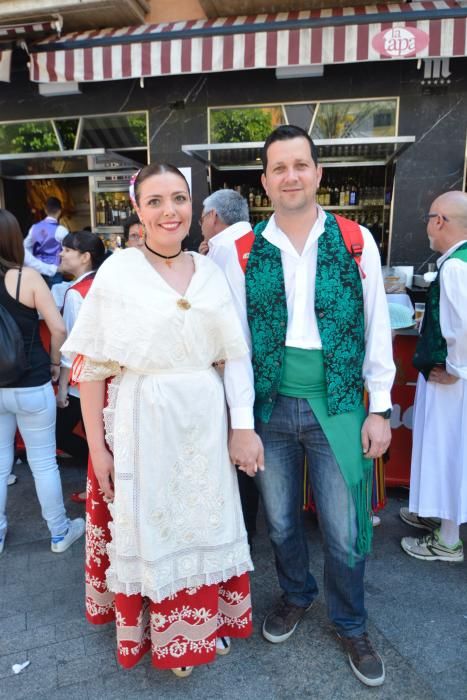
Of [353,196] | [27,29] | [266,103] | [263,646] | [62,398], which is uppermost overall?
[27,29]

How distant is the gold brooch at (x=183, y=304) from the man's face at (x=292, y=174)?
0.55 m

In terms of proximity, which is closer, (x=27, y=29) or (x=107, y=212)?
(x=27, y=29)

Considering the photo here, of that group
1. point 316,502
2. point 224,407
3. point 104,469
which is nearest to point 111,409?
point 104,469

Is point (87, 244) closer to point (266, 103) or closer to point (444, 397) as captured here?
point (444, 397)

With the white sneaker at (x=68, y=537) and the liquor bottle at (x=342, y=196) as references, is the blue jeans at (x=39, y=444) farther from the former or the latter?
the liquor bottle at (x=342, y=196)

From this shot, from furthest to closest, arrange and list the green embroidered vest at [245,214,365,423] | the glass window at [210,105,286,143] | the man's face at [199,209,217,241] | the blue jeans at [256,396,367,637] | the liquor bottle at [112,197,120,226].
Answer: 1. the liquor bottle at [112,197,120,226]
2. the glass window at [210,105,286,143]
3. the man's face at [199,209,217,241]
4. the blue jeans at [256,396,367,637]
5. the green embroidered vest at [245,214,365,423]

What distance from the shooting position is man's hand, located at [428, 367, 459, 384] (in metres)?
2.71

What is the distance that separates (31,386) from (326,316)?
1.80m

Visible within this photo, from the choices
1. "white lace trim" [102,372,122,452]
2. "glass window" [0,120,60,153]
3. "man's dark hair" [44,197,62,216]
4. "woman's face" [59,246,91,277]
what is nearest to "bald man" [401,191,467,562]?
"white lace trim" [102,372,122,452]

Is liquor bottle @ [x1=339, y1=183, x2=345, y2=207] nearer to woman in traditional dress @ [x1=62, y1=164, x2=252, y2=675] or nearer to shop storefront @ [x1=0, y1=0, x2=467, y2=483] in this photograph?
shop storefront @ [x1=0, y1=0, x2=467, y2=483]

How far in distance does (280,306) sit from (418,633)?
66.4 inches

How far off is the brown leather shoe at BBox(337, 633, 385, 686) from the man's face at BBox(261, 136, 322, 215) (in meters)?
1.82

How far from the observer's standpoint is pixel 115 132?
7207 mm

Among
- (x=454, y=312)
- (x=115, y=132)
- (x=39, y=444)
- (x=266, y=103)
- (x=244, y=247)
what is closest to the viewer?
(x=244, y=247)
